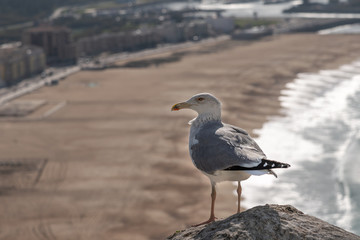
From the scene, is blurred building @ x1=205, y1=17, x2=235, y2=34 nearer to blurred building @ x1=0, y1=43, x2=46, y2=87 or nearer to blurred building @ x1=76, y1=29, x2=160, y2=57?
blurred building @ x1=76, y1=29, x2=160, y2=57

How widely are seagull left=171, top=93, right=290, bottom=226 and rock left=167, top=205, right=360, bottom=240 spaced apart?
682 mm

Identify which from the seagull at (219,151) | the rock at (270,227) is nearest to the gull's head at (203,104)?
the seagull at (219,151)

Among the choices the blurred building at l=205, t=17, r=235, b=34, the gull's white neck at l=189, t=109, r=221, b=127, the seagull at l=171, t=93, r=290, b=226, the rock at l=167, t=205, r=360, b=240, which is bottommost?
the blurred building at l=205, t=17, r=235, b=34

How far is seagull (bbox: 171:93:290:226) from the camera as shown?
28.4ft

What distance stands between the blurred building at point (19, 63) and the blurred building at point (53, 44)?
24.3 feet

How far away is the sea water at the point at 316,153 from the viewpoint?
31328 millimetres

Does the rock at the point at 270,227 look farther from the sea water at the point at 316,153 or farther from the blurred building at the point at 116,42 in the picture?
the blurred building at the point at 116,42

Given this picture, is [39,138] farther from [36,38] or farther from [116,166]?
[36,38]

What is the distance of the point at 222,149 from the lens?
914cm

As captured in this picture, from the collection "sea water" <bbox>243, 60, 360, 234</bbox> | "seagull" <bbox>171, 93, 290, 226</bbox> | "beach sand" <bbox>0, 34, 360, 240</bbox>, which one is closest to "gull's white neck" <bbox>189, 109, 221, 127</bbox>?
"seagull" <bbox>171, 93, 290, 226</bbox>

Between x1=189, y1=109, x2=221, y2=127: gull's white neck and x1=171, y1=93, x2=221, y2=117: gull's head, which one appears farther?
x1=189, y1=109, x2=221, y2=127: gull's white neck

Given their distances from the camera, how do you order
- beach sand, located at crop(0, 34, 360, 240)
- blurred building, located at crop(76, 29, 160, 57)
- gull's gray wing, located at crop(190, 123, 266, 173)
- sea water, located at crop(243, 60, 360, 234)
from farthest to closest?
blurred building, located at crop(76, 29, 160, 57) < sea water, located at crop(243, 60, 360, 234) < beach sand, located at crop(0, 34, 360, 240) < gull's gray wing, located at crop(190, 123, 266, 173)

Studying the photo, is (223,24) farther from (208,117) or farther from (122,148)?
(208,117)

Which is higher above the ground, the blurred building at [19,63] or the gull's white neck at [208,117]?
the gull's white neck at [208,117]
